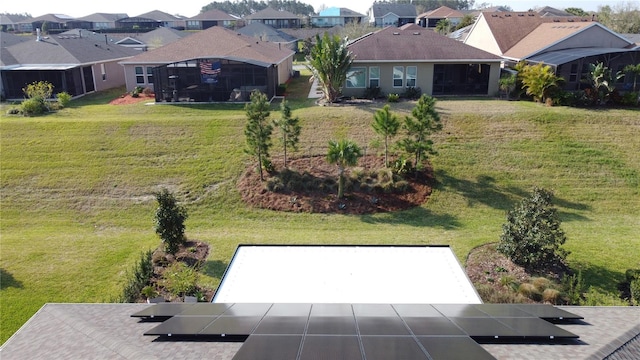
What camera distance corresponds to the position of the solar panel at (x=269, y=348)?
5852 millimetres

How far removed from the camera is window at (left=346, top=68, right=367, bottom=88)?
31.1 m

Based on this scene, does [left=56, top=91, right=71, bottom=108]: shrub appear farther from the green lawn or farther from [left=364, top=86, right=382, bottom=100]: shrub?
[left=364, top=86, right=382, bottom=100]: shrub

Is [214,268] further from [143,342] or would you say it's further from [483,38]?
[483,38]

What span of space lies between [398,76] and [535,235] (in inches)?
772

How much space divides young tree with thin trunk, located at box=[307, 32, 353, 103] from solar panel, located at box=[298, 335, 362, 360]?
78.9 feet

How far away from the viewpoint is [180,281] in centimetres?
1330

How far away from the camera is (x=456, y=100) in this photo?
1192 inches

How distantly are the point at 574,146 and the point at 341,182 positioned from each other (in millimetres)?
12871

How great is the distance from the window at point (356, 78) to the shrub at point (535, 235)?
18.7 metres

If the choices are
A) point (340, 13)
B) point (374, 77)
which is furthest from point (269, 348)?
point (340, 13)

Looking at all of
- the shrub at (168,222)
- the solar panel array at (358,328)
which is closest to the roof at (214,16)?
the shrub at (168,222)

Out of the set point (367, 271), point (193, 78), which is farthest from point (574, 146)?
point (193, 78)

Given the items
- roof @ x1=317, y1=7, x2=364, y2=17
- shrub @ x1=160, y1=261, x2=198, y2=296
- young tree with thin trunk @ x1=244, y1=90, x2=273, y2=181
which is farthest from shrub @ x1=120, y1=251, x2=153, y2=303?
roof @ x1=317, y1=7, x2=364, y2=17

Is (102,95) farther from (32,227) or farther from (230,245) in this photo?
(230,245)
